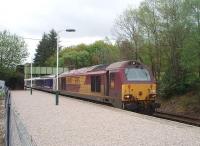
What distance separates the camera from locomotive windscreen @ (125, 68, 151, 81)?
2961cm

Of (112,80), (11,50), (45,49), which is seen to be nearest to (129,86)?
(112,80)

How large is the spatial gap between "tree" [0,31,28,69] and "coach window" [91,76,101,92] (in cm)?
4913

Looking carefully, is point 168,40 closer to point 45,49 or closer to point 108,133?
point 108,133

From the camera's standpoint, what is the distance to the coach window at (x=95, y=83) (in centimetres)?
3460

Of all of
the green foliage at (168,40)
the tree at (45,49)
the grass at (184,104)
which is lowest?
the grass at (184,104)

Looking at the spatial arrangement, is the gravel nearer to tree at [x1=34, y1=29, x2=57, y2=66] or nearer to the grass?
the grass

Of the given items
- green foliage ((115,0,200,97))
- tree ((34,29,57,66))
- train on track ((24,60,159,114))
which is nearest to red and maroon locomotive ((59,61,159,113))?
train on track ((24,60,159,114))

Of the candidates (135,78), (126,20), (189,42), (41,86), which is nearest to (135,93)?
(135,78)

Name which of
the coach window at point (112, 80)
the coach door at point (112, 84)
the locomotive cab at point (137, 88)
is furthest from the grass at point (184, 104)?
the coach window at point (112, 80)

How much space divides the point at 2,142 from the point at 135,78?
16191 mm

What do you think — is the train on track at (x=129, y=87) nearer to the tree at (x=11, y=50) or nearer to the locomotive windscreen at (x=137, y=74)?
the locomotive windscreen at (x=137, y=74)

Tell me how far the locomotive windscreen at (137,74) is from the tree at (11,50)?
56.5 m

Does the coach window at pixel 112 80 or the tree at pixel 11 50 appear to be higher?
the tree at pixel 11 50

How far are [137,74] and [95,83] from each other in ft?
21.1
